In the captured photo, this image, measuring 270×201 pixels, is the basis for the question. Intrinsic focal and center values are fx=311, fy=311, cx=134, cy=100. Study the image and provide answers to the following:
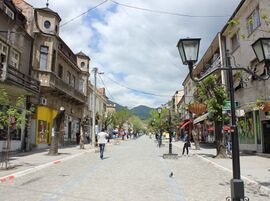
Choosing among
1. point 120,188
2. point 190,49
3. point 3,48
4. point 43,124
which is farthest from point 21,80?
point 190,49

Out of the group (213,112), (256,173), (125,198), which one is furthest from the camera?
(213,112)

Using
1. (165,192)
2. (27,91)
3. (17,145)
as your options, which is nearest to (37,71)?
(27,91)

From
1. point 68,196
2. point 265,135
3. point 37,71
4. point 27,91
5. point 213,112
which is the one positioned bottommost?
point 68,196

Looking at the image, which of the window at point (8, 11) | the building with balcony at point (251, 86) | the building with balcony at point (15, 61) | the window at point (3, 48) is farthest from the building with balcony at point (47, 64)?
the building with balcony at point (251, 86)

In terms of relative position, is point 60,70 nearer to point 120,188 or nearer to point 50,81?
point 50,81

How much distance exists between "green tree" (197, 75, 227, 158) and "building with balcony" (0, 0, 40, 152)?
11.1 metres

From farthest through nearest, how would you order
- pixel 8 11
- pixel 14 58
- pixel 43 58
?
1. pixel 43 58
2. pixel 14 58
3. pixel 8 11

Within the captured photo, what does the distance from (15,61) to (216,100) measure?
1384 centimetres

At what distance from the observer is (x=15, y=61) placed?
2170 centimetres

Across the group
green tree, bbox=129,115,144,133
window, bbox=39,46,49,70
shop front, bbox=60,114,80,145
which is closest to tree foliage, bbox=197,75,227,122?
window, bbox=39,46,49,70

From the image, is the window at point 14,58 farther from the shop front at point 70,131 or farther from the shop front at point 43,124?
the shop front at point 70,131

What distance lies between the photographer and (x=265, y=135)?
782 inches

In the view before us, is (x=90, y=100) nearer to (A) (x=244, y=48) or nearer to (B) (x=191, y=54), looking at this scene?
(A) (x=244, y=48)

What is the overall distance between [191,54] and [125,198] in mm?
3722
